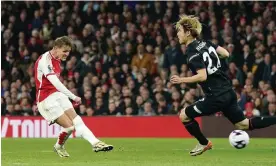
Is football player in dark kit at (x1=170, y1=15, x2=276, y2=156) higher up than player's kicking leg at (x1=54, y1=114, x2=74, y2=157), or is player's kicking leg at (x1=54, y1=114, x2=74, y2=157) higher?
football player in dark kit at (x1=170, y1=15, x2=276, y2=156)

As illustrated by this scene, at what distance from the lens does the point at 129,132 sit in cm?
2145

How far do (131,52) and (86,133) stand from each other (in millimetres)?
11132

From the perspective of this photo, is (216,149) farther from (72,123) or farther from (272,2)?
(272,2)

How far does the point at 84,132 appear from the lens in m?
12.5

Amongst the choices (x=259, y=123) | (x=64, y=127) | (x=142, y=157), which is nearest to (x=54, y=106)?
(x=64, y=127)

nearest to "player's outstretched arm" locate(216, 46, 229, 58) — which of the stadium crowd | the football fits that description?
the football

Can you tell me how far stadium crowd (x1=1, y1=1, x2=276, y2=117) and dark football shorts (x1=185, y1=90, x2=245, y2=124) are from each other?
314 inches

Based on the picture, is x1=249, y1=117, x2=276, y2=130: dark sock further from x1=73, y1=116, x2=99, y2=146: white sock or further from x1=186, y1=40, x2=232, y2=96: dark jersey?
x1=73, y1=116, x2=99, y2=146: white sock

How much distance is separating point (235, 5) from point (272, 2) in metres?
1.07

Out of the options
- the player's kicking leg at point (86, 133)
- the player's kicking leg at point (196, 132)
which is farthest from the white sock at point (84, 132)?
the player's kicking leg at point (196, 132)

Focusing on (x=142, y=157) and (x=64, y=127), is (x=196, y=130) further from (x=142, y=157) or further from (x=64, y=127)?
(x=64, y=127)

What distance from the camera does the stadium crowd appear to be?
21562 mm

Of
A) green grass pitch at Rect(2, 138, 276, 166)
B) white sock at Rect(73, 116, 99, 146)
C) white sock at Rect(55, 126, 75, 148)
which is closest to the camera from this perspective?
green grass pitch at Rect(2, 138, 276, 166)

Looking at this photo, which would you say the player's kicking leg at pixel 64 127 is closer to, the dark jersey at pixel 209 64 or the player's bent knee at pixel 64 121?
the player's bent knee at pixel 64 121
